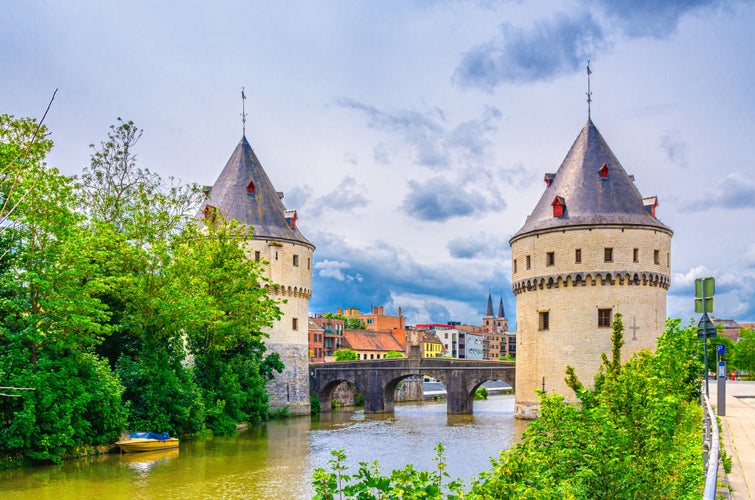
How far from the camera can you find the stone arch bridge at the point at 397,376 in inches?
1834


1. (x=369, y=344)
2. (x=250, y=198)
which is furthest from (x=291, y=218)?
(x=369, y=344)

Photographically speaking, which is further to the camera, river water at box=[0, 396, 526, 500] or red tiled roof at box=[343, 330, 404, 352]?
red tiled roof at box=[343, 330, 404, 352]

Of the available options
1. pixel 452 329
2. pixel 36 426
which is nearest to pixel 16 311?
pixel 36 426

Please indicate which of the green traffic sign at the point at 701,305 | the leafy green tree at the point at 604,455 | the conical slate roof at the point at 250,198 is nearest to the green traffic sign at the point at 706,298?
the green traffic sign at the point at 701,305

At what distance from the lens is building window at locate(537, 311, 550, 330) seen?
38203 mm

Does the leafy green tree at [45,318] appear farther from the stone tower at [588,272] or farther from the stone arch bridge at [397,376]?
the stone arch bridge at [397,376]

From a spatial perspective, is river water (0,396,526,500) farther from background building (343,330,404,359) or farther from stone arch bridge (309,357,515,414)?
background building (343,330,404,359)

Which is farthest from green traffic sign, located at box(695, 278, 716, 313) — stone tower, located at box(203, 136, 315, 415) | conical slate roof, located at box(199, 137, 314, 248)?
conical slate roof, located at box(199, 137, 314, 248)

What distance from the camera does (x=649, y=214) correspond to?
125 ft

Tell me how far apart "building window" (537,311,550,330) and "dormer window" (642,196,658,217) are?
7.39 metres

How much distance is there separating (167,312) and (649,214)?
78.8 feet

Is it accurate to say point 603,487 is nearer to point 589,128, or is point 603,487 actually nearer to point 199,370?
point 199,370

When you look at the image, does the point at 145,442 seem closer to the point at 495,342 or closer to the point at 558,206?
the point at 558,206

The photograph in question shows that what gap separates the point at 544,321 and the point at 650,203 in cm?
813
